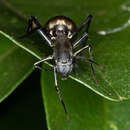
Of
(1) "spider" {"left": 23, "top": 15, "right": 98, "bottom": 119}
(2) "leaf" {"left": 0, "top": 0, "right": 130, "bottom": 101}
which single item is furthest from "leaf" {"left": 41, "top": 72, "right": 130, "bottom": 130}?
(2) "leaf" {"left": 0, "top": 0, "right": 130, "bottom": 101}

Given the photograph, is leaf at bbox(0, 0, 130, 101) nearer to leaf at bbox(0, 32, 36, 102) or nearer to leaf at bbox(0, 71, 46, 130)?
leaf at bbox(0, 32, 36, 102)

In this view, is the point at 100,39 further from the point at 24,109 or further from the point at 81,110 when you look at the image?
the point at 24,109

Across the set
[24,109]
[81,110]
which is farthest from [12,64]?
[81,110]

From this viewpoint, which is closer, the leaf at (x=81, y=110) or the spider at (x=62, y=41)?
the leaf at (x=81, y=110)

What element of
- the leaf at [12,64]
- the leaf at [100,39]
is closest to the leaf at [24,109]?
the leaf at [12,64]

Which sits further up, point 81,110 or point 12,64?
point 12,64

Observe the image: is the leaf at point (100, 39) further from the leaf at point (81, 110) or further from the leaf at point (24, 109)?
the leaf at point (24, 109)

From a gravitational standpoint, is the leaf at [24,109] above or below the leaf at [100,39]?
below
